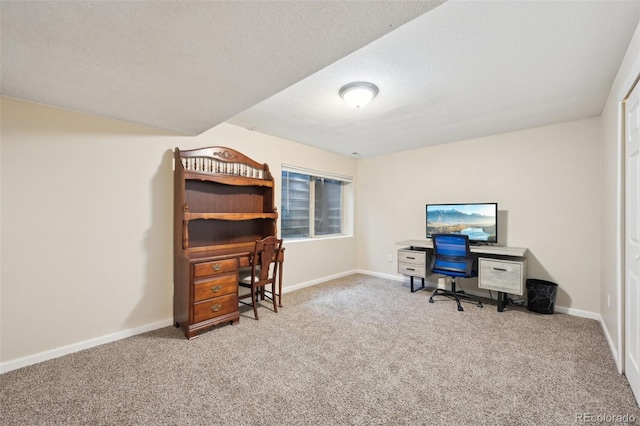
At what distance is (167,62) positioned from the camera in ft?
4.97

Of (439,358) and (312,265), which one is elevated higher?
(312,265)

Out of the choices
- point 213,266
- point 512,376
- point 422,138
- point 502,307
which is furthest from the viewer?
point 422,138

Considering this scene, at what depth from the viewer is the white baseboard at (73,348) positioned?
80.9 inches

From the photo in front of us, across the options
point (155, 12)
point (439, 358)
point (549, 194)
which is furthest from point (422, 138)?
point (155, 12)

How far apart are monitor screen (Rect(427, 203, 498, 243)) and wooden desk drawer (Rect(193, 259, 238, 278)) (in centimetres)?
299

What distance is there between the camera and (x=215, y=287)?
269cm

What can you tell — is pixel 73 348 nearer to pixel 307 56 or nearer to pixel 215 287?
pixel 215 287

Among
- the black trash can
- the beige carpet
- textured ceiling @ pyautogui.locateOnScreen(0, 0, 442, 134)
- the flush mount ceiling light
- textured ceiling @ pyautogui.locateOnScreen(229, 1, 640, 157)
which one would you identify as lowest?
the beige carpet

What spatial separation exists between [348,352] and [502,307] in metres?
2.15

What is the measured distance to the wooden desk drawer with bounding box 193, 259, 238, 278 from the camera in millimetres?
2566

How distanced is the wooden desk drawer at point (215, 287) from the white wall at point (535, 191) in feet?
9.84

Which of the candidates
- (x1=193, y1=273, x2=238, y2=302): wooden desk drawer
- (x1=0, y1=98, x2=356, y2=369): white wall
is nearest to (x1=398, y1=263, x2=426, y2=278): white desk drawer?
(x1=193, y1=273, x2=238, y2=302): wooden desk drawer

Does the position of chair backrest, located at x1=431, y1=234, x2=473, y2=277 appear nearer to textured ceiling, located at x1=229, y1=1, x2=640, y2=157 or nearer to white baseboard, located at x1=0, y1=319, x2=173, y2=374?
textured ceiling, located at x1=229, y1=1, x2=640, y2=157

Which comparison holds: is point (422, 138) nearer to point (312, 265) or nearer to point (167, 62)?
point (312, 265)
